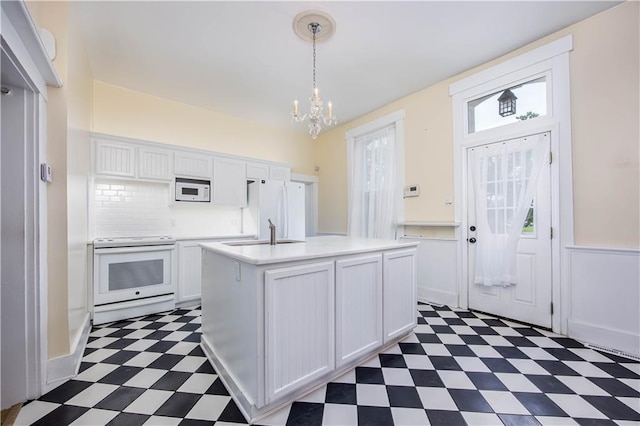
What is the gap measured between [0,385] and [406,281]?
281cm

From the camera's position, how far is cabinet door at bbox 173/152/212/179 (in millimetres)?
3590

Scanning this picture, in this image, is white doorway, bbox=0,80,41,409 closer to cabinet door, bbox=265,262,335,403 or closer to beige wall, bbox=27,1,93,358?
beige wall, bbox=27,1,93,358

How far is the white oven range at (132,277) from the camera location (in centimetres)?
279

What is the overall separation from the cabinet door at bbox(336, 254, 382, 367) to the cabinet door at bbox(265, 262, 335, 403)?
0.27ft

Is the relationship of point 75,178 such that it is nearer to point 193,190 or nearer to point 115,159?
point 115,159

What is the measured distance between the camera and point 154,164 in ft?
11.2

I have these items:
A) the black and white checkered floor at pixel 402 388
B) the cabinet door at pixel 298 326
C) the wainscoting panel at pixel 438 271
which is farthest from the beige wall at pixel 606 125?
the cabinet door at pixel 298 326

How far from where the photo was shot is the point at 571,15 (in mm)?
2326

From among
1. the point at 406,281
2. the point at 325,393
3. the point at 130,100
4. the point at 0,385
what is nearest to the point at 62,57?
the point at 130,100

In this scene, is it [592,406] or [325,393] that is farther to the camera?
[325,393]

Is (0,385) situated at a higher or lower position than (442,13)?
lower

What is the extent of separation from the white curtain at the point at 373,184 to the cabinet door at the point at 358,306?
2.05 metres

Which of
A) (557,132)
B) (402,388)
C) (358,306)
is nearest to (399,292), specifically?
(358,306)

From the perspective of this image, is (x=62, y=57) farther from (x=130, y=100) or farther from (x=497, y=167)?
(x=497, y=167)
